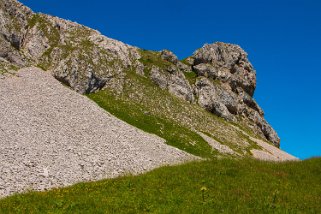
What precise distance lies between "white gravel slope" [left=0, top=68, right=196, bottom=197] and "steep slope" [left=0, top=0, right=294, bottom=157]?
21.7 feet

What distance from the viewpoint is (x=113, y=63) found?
78250 mm

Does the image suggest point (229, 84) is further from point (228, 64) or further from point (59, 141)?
point (59, 141)

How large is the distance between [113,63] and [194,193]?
60.8m

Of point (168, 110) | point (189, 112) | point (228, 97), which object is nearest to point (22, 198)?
point (168, 110)

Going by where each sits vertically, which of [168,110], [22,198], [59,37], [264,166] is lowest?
[22,198]

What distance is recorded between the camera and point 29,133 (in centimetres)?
3831

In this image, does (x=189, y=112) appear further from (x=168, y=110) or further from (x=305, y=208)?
(x=305, y=208)

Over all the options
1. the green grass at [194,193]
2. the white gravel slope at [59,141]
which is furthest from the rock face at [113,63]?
the green grass at [194,193]

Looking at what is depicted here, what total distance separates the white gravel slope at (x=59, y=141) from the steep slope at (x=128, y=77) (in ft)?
21.7

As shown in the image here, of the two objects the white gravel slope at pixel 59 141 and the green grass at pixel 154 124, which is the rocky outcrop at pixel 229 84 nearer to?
the green grass at pixel 154 124

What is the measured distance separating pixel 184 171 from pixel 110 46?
202 feet

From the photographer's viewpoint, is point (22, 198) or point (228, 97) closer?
point (22, 198)

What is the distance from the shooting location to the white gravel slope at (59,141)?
29.9m

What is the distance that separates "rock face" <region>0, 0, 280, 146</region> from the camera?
68812 mm
